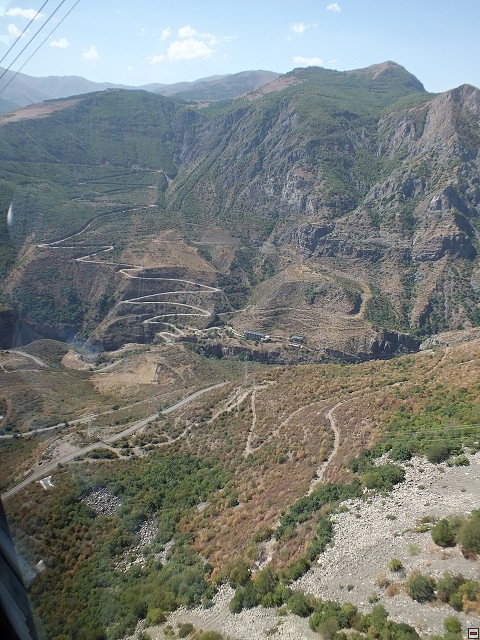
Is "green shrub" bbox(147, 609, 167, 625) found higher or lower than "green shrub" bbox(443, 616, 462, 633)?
lower

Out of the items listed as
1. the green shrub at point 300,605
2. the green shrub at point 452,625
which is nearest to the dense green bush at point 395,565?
the green shrub at point 300,605

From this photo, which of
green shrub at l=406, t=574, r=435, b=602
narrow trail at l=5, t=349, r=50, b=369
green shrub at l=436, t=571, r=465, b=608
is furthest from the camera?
narrow trail at l=5, t=349, r=50, b=369

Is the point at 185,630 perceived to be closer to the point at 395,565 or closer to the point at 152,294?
the point at 395,565

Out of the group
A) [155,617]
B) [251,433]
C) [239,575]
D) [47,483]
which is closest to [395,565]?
[239,575]

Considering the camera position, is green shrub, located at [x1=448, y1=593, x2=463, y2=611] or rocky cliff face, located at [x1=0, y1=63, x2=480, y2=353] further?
rocky cliff face, located at [x1=0, y1=63, x2=480, y2=353]

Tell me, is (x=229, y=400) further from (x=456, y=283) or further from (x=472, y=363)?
(x=456, y=283)

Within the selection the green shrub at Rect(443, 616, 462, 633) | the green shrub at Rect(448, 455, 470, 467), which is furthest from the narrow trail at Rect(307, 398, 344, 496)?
the green shrub at Rect(443, 616, 462, 633)

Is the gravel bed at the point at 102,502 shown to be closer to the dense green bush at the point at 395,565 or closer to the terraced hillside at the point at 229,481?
the terraced hillside at the point at 229,481

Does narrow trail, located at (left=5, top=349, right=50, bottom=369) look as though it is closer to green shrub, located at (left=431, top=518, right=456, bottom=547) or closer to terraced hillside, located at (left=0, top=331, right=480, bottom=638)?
terraced hillside, located at (left=0, top=331, right=480, bottom=638)
